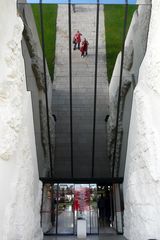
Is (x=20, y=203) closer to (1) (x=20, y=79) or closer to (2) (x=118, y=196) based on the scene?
(1) (x=20, y=79)

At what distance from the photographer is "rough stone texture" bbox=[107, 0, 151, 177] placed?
9.97m

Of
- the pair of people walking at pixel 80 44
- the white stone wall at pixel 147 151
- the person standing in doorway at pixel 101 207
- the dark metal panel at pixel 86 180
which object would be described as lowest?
the person standing in doorway at pixel 101 207

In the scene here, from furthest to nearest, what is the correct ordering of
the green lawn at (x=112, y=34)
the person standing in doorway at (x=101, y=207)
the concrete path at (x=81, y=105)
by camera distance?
1. the green lawn at (x=112, y=34)
2. the concrete path at (x=81, y=105)
3. the person standing in doorway at (x=101, y=207)

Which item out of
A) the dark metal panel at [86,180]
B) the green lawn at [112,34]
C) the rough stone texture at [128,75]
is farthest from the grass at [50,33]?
the dark metal panel at [86,180]

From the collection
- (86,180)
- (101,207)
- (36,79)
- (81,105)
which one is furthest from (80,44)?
(101,207)

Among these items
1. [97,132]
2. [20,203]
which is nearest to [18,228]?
[20,203]

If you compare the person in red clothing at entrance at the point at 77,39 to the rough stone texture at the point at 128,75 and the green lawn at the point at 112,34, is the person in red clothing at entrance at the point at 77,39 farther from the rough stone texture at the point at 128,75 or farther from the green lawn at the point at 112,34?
the rough stone texture at the point at 128,75

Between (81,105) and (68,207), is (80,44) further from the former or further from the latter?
(68,207)

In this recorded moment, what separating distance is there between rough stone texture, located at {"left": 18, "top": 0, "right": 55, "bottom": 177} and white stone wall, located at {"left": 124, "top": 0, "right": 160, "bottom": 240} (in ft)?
11.1

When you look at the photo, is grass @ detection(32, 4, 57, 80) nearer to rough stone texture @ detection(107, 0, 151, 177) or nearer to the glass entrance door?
rough stone texture @ detection(107, 0, 151, 177)

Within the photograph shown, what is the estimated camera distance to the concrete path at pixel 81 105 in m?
14.1

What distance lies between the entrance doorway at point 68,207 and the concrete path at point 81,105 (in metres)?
1.71

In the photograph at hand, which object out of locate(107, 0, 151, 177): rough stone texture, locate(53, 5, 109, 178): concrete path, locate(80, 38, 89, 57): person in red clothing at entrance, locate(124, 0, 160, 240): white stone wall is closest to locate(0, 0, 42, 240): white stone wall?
locate(124, 0, 160, 240): white stone wall

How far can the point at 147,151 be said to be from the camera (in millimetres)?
7980
